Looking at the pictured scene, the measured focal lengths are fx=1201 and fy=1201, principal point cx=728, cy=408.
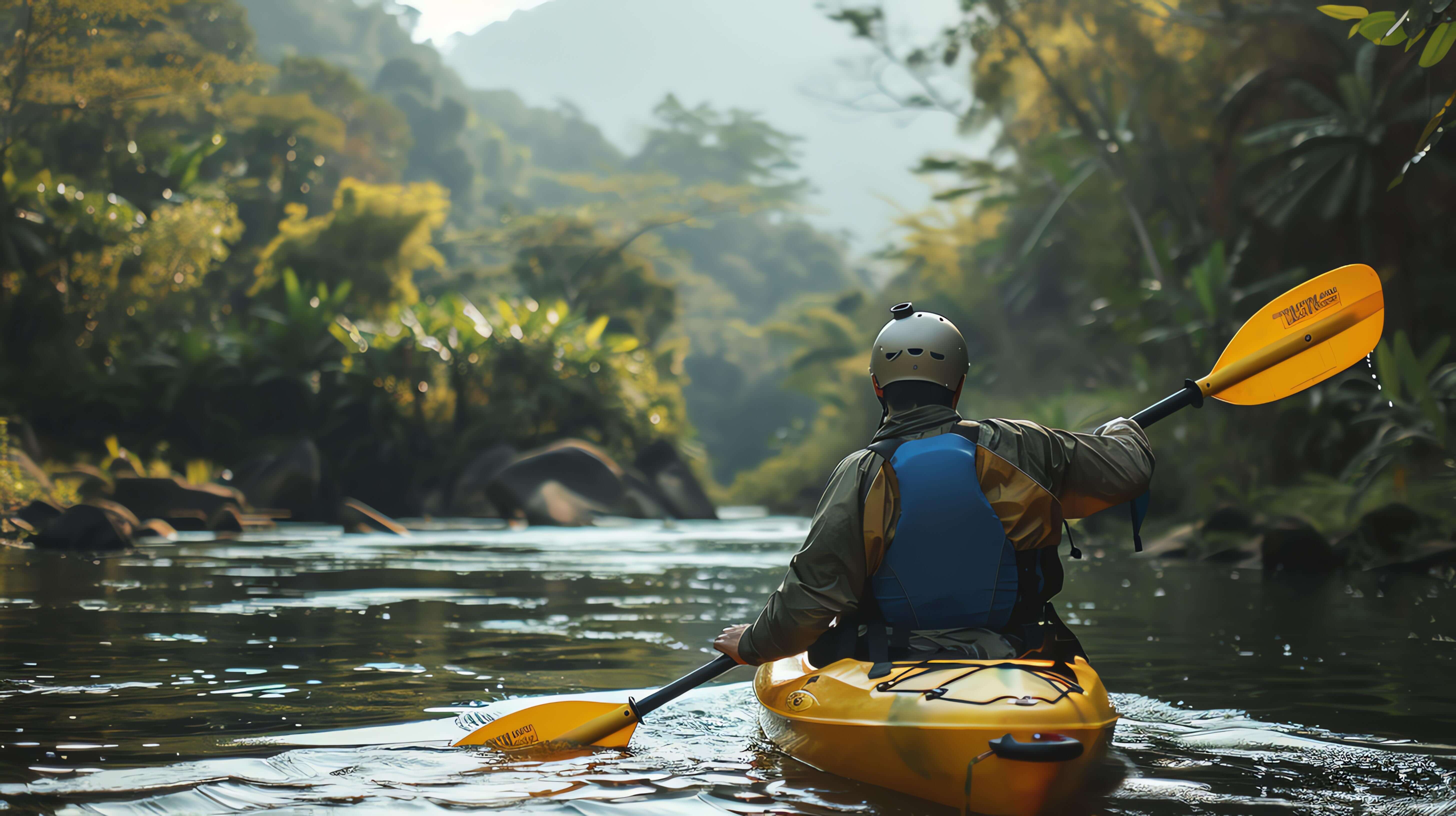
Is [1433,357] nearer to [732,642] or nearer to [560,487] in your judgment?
[732,642]

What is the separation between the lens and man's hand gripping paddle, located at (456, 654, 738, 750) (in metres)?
3.60

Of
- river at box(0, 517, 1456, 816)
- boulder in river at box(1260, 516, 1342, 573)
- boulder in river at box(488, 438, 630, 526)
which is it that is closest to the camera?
river at box(0, 517, 1456, 816)

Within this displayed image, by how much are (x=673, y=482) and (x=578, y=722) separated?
722 inches

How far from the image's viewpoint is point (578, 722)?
3.71m

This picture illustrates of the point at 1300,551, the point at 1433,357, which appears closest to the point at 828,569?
the point at 1433,357

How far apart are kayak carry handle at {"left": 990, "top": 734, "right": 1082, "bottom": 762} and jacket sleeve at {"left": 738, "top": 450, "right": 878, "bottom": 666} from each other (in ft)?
2.08

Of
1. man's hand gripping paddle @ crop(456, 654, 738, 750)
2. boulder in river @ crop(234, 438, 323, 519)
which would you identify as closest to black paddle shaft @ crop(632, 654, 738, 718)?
man's hand gripping paddle @ crop(456, 654, 738, 750)

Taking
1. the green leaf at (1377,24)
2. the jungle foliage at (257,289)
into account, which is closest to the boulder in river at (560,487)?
the jungle foliage at (257,289)

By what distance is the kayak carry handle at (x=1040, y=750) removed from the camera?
2.56 metres

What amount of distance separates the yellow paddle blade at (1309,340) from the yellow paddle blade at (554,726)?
6.93ft

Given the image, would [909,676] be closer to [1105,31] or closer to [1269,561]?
[1269,561]

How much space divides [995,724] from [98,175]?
25.8 metres

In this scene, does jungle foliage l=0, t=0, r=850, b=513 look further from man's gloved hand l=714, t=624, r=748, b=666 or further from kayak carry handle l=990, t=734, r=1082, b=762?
kayak carry handle l=990, t=734, r=1082, b=762

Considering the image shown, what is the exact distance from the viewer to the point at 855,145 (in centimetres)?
12369
